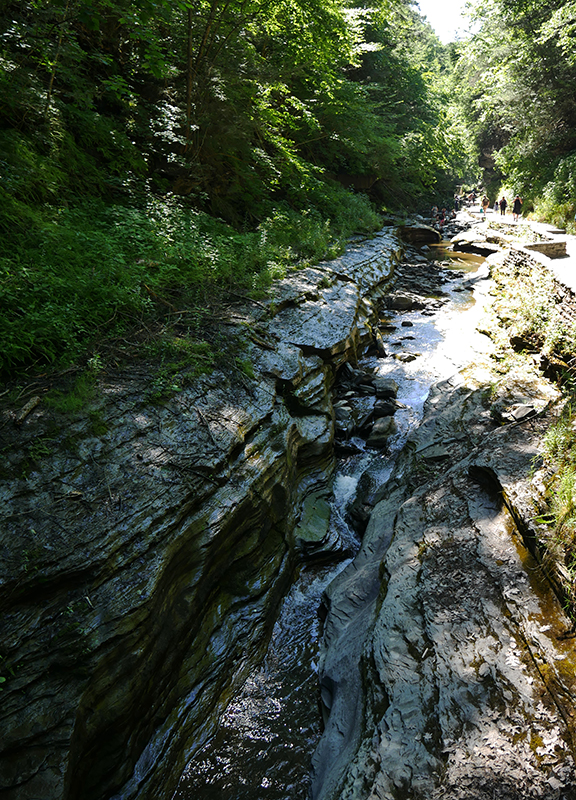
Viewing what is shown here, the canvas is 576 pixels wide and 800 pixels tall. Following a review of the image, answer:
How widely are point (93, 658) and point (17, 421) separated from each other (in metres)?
1.96

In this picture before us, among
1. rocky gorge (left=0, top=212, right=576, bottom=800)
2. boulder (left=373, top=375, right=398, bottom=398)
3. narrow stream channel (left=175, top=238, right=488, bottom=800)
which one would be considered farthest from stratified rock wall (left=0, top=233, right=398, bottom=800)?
boulder (left=373, top=375, right=398, bottom=398)

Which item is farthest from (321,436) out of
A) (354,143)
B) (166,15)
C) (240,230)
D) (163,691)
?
Result: (354,143)

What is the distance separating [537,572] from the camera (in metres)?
3.11

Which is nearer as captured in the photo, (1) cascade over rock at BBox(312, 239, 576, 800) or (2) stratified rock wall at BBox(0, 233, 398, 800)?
(1) cascade over rock at BBox(312, 239, 576, 800)

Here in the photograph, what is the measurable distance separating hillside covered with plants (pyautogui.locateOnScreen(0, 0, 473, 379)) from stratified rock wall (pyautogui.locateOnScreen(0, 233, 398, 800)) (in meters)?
1.10

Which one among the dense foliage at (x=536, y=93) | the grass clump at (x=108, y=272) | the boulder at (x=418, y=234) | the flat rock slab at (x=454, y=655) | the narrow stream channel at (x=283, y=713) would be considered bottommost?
the narrow stream channel at (x=283, y=713)

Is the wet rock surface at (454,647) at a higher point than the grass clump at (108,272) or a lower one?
lower

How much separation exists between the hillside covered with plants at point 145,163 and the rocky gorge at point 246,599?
3.99 ft

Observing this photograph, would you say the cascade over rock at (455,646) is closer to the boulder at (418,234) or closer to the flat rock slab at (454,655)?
the flat rock slab at (454,655)

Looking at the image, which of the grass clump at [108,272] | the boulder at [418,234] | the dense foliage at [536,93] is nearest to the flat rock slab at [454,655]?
the grass clump at [108,272]

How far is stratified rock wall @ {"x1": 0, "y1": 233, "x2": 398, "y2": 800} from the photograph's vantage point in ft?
8.56

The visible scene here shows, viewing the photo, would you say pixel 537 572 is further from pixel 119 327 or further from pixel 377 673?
pixel 119 327

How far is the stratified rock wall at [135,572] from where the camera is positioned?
261cm

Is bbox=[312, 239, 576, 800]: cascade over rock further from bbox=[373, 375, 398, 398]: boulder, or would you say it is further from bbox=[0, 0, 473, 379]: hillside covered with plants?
bbox=[0, 0, 473, 379]: hillside covered with plants
